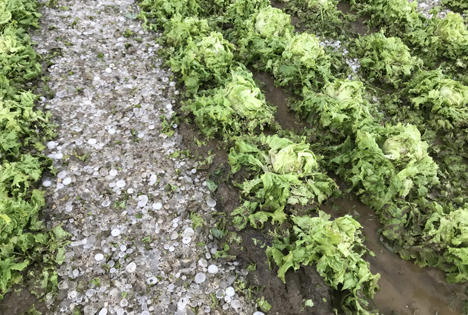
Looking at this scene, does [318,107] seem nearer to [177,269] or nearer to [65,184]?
[177,269]

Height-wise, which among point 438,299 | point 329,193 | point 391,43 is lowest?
point 438,299

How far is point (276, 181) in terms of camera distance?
488 centimetres

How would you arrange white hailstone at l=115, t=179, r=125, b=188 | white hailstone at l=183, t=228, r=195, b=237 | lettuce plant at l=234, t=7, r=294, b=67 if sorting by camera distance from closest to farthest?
white hailstone at l=183, t=228, r=195, b=237
white hailstone at l=115, t=179, r=125, b=188
lettuce plant at l=234, t=7, r=294, b=67

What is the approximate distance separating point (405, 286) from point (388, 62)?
5.26m

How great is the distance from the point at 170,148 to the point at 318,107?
3.13 metres

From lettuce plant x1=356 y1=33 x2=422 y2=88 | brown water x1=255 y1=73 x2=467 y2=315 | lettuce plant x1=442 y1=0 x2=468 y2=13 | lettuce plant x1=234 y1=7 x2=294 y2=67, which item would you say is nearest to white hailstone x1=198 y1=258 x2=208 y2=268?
brown water x1=255 y1=73 x2=467 y2=315

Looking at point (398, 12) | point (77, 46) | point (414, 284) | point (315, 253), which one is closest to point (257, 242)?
point (315, 253)

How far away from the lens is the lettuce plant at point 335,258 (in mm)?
4191

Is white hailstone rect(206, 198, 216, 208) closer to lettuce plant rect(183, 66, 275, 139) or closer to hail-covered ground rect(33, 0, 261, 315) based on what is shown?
hail-covered ground rect(33, 0, 261, 315)

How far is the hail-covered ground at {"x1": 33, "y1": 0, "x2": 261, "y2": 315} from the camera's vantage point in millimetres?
4438

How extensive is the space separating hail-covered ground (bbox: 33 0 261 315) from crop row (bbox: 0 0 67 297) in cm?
23

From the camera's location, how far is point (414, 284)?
4.75m

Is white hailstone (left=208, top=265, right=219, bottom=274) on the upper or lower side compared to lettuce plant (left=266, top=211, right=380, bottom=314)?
lower

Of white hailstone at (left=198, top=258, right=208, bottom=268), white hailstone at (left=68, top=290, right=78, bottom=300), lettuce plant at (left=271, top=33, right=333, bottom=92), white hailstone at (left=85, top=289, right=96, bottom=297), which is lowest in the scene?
white hailstone at (left=68, top=290, right=78, bottom=300)
